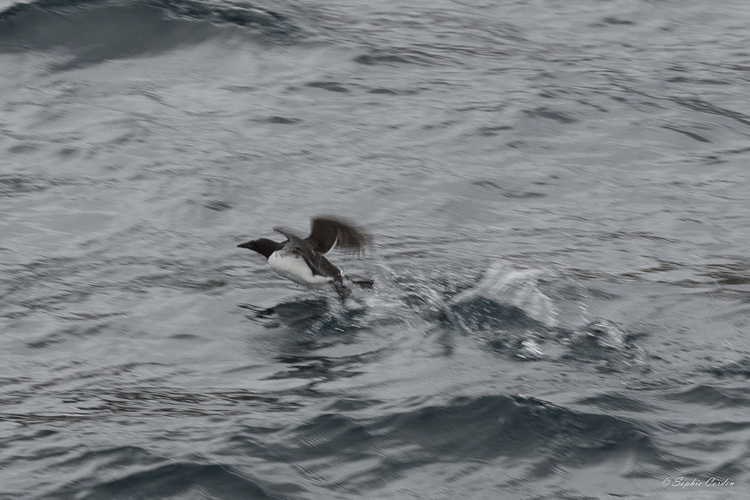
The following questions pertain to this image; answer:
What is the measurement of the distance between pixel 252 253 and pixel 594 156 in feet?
11.9

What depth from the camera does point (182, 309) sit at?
8086 millimetres

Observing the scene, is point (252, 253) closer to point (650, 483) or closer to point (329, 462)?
point (329, 462)

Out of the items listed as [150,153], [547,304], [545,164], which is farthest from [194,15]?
[547,304]

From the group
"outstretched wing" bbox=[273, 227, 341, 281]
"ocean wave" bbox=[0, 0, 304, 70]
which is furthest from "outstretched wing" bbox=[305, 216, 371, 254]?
"ocean wave" bbox=[0, 0, 304, 70]

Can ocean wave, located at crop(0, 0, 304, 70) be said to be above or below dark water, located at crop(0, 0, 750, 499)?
above

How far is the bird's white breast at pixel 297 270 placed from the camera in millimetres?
8398

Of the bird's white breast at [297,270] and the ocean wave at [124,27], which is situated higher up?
the ocean wave at [124,27]

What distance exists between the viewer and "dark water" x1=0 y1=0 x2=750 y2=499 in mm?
5980

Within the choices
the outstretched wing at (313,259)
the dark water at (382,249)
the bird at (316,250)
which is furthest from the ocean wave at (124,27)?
the outstretched wing at (313,259)

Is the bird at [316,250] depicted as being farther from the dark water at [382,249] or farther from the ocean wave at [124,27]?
the ocean wave at [124,27]
